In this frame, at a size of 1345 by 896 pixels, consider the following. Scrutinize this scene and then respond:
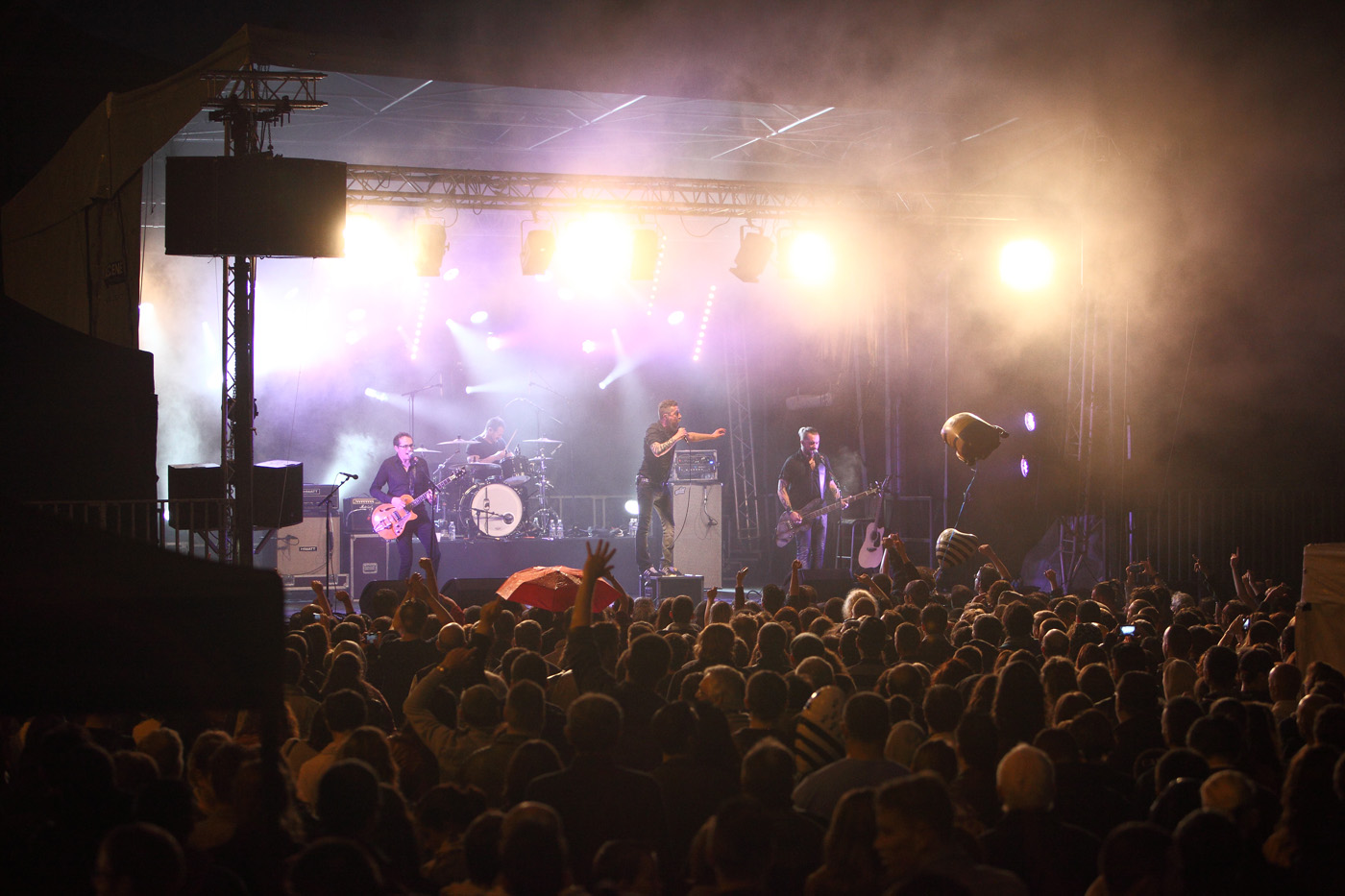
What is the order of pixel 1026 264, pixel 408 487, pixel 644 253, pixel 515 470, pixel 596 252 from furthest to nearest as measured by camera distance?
1. pixel 596 252
2. pixel 515 470
3. pixel 644 253
4. pixel 1026 264
5. pixel 408 487

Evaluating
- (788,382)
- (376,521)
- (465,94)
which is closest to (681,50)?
(465,94)

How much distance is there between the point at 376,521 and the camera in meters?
13.4

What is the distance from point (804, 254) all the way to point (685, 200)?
5.85 ft

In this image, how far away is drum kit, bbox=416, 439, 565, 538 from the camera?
14712mm

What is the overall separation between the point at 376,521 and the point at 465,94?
18.3 feet

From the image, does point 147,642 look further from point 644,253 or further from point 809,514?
point 644,253

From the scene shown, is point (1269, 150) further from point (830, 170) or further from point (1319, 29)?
point (830, 170)

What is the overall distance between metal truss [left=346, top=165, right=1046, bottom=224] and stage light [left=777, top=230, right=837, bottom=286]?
0.92ft

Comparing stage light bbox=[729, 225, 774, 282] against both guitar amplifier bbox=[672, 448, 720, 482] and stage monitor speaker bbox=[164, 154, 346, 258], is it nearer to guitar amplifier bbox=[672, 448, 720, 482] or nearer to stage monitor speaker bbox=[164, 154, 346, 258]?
guitar amplifier bbox=[672, 448, 720, 482]

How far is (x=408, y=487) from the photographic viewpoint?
43.3 ft

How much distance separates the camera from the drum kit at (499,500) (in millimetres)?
14712

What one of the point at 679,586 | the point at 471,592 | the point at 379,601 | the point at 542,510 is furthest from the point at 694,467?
the point at 379,601

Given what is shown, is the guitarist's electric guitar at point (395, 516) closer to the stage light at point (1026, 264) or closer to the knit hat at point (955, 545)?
the knit hat at point (955, 545)

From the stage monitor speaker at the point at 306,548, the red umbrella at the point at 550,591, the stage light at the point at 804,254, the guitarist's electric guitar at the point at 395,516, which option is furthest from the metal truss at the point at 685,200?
the red umbrella at the point at 550,591
